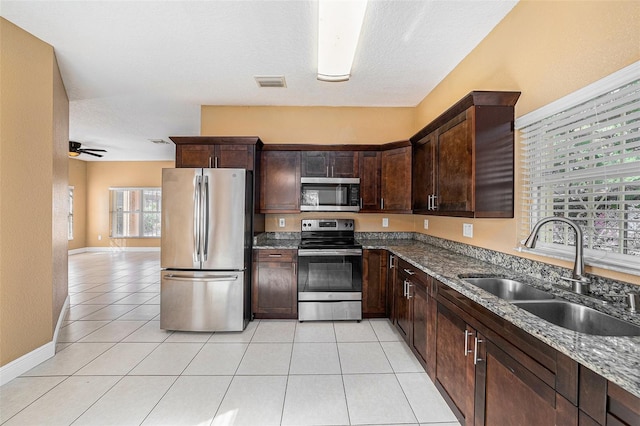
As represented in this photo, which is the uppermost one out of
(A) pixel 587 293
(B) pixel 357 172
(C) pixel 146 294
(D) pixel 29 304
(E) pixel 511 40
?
(E) pixel 511 40

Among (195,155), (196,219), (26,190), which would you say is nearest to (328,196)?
(196,219)

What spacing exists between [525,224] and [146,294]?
195 inches

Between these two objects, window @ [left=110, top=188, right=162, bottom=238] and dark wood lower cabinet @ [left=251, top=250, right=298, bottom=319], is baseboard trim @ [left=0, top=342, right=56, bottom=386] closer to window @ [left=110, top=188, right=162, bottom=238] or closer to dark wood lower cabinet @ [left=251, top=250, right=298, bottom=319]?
dark wood lower cabinet @ [left=251, top=250, right=298, bottom=319]

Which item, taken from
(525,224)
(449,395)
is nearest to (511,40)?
(525,224)

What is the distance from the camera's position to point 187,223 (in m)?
2.88

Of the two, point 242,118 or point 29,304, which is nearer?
point 29,304

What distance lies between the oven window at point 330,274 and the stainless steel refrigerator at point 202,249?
718 millimetres

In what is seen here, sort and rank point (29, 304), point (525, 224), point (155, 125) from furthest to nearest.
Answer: point (155, 125)
point (29, 304)
point (525, 224)

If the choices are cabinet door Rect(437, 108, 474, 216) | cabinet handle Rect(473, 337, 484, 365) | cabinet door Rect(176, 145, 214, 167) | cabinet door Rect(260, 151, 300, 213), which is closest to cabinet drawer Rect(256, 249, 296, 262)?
cabinet door Rect(260, 151, 300, 213)

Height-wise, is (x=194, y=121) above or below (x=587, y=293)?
above

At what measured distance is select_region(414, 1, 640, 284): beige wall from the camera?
4.32 feet

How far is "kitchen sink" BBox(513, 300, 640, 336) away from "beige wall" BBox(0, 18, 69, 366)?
359cm

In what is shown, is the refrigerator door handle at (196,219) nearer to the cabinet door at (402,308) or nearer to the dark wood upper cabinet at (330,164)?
the dark wood upper cabinet at (330,164)

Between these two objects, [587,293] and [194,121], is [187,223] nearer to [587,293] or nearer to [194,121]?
[194,121]
